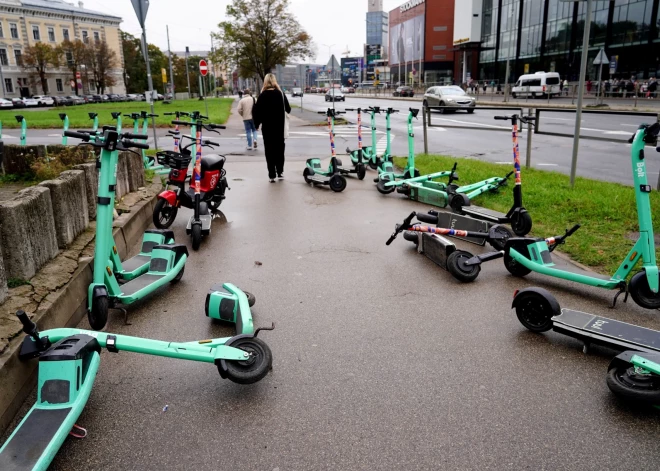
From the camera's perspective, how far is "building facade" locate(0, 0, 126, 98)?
89438mm

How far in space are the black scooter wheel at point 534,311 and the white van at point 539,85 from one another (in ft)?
149

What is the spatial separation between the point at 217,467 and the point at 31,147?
9.20 m

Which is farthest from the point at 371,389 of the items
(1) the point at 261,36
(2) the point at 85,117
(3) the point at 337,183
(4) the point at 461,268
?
(1) the point at 261,36

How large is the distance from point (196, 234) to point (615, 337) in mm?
4527

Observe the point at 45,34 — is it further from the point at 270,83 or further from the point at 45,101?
the point at 270,83

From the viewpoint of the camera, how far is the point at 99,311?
401cm

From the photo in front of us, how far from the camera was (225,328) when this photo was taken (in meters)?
4.23

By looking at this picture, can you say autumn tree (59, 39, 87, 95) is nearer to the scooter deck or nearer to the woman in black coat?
the woman in black coat

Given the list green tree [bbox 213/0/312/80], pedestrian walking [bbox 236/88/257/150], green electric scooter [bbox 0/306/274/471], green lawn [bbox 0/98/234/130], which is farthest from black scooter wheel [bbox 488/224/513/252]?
green tree [bbox 213/0/312/80]

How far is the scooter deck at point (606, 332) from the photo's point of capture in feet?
11.5

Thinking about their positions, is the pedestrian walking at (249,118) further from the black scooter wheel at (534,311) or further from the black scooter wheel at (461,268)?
the black scooter wheel at (534,311)

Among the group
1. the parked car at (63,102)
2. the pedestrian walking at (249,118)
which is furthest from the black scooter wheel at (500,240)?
the parked car at (63,102)

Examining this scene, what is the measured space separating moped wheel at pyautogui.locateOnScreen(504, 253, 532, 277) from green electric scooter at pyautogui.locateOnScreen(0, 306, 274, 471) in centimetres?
295

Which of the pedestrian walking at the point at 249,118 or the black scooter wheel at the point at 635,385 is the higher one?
the pedestrian walking at the point at 249,118
